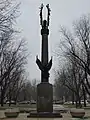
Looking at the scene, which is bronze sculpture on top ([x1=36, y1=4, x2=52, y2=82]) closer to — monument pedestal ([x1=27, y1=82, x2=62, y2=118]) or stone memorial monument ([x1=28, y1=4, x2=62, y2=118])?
stone memorial monument ([x1=28, y1=4, x2=62, y2=118])

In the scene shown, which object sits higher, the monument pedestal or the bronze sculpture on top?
the bronze sculpture on top

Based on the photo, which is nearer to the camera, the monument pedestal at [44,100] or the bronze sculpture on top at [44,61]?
the monument pedestal at [44,100]

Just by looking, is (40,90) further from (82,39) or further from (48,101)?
(82,39)

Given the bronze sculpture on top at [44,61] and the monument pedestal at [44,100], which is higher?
the bronze sculpture on top at [44,61]

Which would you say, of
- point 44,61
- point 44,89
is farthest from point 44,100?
point 44,61

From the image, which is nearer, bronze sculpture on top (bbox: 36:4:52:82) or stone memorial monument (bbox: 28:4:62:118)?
stone memorial monument (bbox: 28:4:62:118)

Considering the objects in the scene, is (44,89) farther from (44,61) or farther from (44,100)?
(44,61)

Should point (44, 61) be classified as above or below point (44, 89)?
above

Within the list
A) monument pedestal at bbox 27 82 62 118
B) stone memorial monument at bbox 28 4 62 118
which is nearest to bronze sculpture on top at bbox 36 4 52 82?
stone memorial monument at bbox 28 4 62 118

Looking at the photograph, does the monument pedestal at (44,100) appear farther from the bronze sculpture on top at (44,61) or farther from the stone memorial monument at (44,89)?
the bronze sculpture on top at (44,61)

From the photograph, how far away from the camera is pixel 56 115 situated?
23.9 m

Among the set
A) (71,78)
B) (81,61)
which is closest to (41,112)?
(81,61)

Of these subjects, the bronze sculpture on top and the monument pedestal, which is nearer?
the monument pedestal

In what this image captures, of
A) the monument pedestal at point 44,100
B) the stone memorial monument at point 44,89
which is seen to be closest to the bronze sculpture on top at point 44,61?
the stone memorial monument at point 44,89
